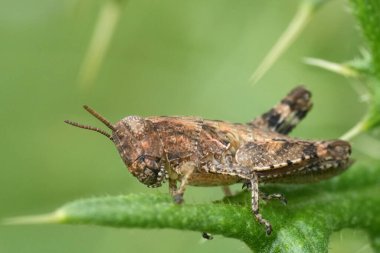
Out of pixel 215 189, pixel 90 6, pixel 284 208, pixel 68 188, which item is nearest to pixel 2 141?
pixel 68 188

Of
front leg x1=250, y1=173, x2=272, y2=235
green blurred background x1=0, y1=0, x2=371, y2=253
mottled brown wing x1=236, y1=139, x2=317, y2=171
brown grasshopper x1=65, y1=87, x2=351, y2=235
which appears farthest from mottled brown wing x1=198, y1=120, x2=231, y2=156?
green blurred background x1=0, y1=0, x2=371, y2=253

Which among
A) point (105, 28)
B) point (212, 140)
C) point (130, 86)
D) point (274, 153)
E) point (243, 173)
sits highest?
point (130, 86)

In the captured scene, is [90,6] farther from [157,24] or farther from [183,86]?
[183,86]

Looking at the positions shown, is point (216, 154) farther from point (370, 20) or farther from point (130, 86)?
point (130, 86)

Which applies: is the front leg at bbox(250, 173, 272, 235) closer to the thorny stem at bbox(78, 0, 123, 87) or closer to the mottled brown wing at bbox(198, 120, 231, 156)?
the mottled brown wing at bbox(198, 120, 231, 156)

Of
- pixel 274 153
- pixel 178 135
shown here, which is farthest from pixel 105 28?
pixel 274 153

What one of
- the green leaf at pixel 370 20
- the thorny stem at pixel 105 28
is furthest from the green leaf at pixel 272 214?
the thorny stem at pixel 105 28
